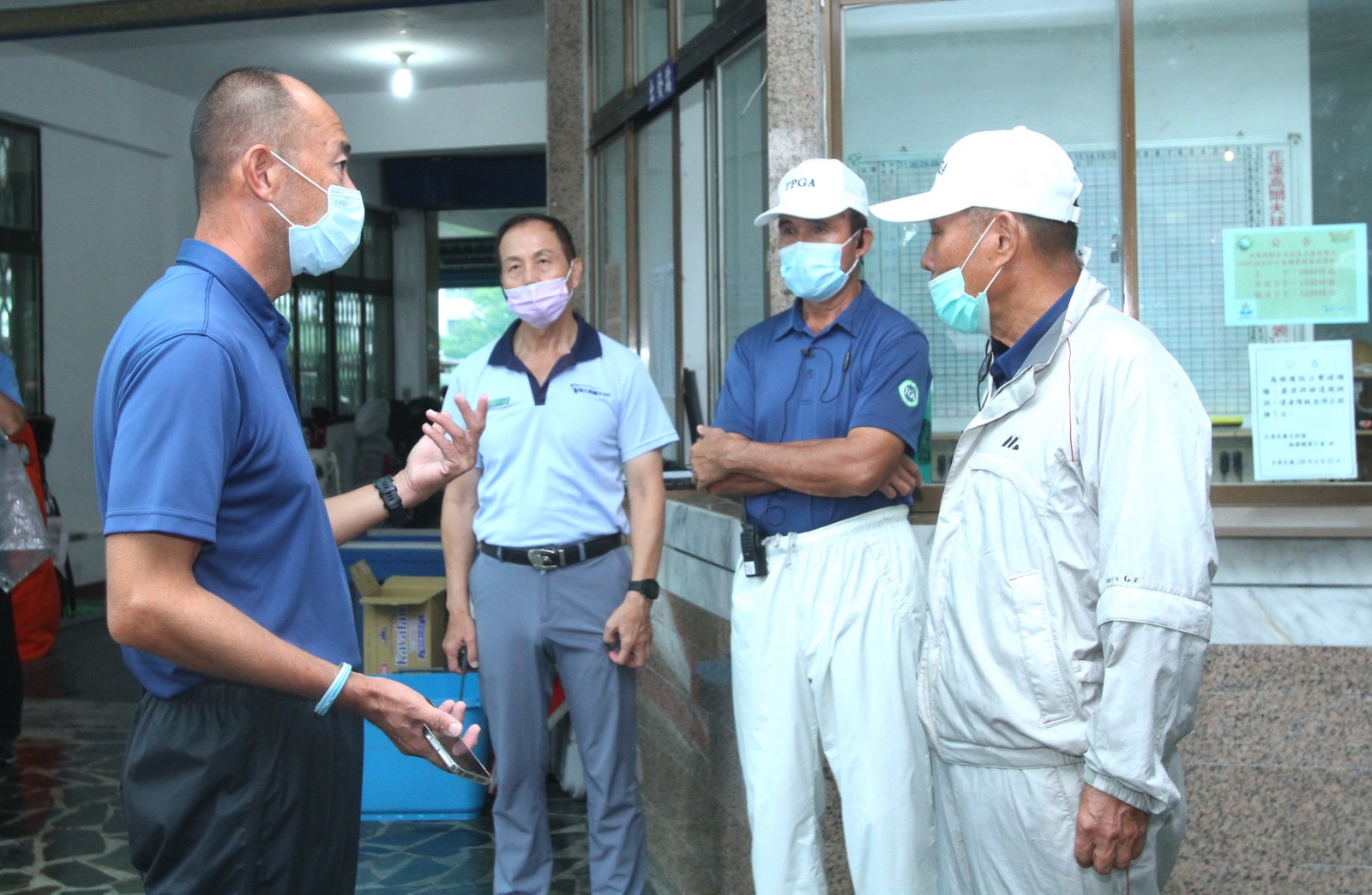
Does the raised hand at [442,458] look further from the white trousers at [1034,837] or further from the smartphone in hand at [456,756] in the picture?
the white trousers at [1034,837]

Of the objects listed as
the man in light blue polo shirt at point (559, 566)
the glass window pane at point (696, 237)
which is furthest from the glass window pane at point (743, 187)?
the man in light blue polo shirt at point (559, 566)

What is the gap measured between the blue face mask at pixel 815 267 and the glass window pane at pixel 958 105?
0.57m

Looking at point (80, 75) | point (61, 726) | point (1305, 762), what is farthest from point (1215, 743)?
point (80, 75)

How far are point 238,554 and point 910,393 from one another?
171 cm

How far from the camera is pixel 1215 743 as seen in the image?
314 centimetres

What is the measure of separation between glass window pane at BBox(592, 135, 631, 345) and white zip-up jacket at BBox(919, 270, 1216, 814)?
403 centimetres

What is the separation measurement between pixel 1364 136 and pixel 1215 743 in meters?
1.67

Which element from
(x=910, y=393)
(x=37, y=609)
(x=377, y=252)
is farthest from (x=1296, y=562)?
(x=377, y=252)

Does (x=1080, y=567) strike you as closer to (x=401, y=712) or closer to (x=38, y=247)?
(x=401, y=712)

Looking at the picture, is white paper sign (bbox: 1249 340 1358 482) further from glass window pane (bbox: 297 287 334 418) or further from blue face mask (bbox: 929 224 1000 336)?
glass window pane (bbox: 297 287 334 418)

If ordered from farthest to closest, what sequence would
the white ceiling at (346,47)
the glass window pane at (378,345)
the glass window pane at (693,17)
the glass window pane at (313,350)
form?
the glass window pane at (378,345) → the glass window pane at (313,350) → the white ceiling at (346,47) → the glass window pane at (693,17)

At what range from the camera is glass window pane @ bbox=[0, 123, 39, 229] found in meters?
10.6

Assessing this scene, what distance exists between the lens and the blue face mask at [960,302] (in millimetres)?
2260

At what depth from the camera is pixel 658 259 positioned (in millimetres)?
5645
